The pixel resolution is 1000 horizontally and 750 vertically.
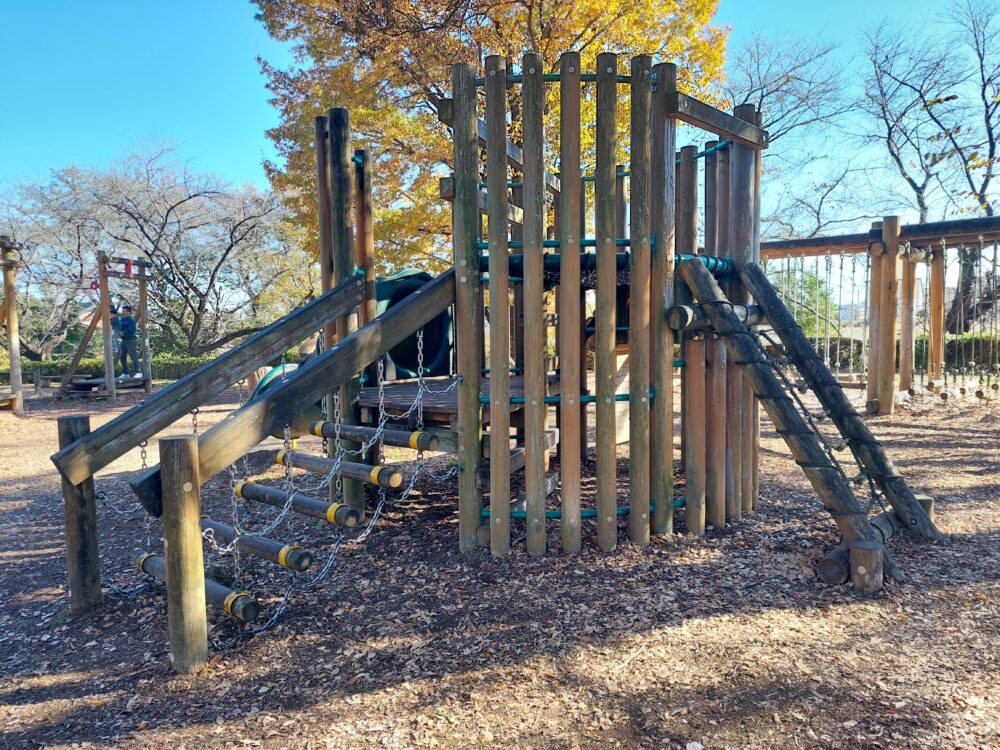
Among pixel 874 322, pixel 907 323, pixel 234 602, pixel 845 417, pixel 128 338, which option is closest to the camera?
pixel 234 602

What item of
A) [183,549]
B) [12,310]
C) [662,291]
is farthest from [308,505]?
[12,310]

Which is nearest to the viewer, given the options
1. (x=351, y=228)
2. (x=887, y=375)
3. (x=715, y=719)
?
(x=715, y=719)

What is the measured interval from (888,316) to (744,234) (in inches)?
240

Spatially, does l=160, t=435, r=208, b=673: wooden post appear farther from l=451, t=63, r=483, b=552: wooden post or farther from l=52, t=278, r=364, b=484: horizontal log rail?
→ l=451, t=63, r=483, b=552: wooden post

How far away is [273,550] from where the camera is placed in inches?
132

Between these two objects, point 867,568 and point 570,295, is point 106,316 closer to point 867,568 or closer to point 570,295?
point 570,295

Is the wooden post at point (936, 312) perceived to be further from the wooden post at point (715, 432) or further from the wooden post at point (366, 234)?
the wooden post at point (366, 234)

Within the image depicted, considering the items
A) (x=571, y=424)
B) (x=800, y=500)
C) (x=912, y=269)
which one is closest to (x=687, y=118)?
(x=571, y=424)

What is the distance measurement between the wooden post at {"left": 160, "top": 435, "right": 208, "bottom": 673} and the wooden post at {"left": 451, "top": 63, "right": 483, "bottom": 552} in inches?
63.6

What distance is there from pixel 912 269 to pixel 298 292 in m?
22.4

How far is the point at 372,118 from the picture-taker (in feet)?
39.7

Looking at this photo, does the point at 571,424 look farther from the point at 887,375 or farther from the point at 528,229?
the point at 887,375

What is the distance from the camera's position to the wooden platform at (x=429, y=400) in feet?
14.5

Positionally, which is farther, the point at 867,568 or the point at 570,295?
the point at 570,295
